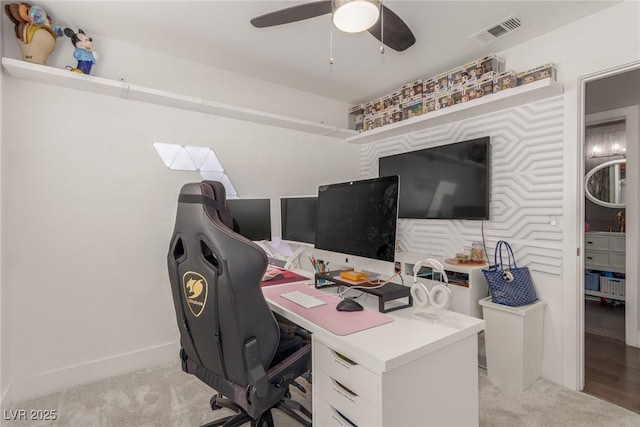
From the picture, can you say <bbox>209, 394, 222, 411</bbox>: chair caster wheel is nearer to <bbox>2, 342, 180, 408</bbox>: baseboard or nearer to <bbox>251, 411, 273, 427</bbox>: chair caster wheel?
<bbox>251, 411, 273, 427</bbox>: chair caster wheel

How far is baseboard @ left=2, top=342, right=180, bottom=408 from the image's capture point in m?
2.10

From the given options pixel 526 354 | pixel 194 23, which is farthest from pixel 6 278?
pixel 526 354

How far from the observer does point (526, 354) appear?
2178 mm

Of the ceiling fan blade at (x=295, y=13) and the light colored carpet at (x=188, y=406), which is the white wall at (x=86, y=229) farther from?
the ceiling fan blade at (x=295, y=13)

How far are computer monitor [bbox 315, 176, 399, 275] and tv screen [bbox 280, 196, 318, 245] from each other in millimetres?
369

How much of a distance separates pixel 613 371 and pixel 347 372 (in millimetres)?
2528

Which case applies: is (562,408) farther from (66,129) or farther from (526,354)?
(66,129)

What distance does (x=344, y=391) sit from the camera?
1.22 meters

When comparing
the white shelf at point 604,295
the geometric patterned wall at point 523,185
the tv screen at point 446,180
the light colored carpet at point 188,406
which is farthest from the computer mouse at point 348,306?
the white shelf at point 604,295

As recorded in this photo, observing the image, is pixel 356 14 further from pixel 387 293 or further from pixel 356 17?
pixel 387 293

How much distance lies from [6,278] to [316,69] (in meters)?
2.77

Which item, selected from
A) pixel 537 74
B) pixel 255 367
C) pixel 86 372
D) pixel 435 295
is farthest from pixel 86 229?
pixel 537 74

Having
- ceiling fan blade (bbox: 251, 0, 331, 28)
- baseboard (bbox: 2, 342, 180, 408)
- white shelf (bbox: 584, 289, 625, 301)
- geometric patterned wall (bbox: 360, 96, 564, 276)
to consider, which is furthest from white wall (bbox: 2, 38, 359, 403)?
white shelf (bbox: 584, 289, 625, 301)

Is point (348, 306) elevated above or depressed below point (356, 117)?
below
